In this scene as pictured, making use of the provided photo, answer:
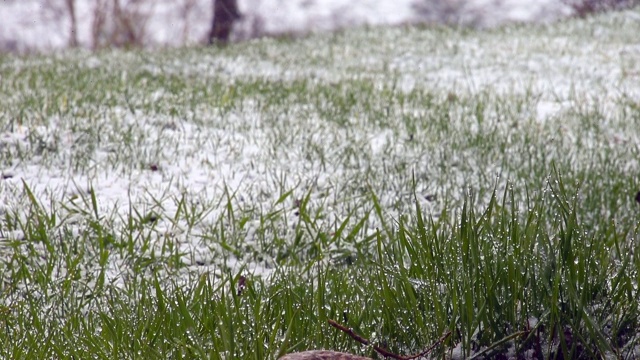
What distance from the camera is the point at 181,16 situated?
25125 mm

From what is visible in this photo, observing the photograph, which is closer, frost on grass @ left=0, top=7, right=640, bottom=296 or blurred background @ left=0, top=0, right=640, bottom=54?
frost on grass @ left=0, top=7, right=640, bottom=296

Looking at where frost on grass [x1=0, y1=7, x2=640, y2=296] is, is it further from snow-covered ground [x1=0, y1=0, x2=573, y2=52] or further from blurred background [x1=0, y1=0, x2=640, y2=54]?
snow-covered ground [x1=0, y1=0, x2=573, y2=52]

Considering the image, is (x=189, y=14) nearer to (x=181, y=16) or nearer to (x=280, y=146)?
(x=181, y=16)

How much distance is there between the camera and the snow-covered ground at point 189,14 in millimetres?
24250

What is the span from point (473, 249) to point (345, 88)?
6047 mm

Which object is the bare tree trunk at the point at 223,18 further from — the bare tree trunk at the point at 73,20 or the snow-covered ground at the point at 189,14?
the bare tree trunk at the point at 73,20

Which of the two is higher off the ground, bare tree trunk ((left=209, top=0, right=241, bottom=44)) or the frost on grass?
bare tree trunk ((left=209, top=0, right=241, bottom=44))

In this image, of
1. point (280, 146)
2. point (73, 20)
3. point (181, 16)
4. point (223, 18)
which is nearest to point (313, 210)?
point (280, 146)

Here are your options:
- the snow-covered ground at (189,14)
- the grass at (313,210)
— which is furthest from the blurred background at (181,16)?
the grass at (313,210)

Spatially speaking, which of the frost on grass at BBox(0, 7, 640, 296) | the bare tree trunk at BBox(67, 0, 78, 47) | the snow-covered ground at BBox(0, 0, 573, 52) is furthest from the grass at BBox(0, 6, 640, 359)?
the snow-covered ground at BBox(0, 0, 573, 52)

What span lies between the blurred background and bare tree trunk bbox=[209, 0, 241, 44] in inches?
247

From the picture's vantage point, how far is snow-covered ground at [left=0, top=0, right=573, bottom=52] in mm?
24250

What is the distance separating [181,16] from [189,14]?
338 millimetres

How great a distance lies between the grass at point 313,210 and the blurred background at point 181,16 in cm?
1387
